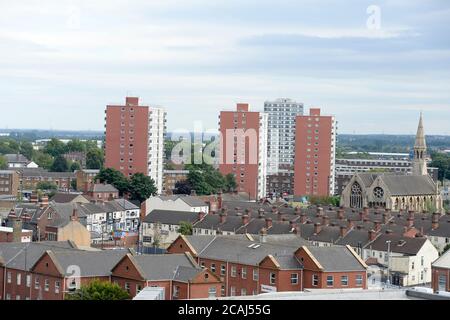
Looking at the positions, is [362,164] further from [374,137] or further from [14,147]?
[374,137]

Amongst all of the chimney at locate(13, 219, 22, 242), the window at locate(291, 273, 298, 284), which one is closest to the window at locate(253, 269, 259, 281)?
the window at locate(291, 273, 298, 284)

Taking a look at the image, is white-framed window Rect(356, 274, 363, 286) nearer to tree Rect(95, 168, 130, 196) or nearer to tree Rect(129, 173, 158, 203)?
tree Rect(129, 173, 158, 203)

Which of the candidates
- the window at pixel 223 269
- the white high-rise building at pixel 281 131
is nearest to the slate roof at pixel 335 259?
the window at pixel 223 269

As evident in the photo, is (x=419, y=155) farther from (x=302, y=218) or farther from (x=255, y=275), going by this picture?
(x=255, y=275)
